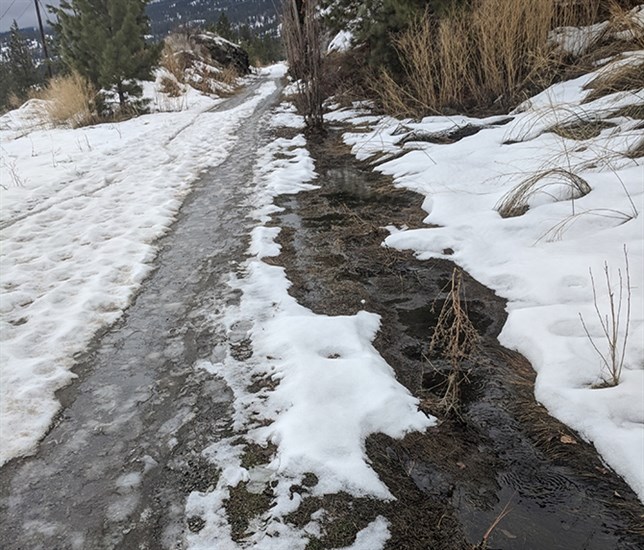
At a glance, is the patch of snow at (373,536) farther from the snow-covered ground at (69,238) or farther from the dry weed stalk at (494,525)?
the snow-covered ground at (69,238)

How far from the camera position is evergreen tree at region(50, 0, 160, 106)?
1026 cm

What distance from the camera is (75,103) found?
10.4 metres

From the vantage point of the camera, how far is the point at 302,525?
4.28ft

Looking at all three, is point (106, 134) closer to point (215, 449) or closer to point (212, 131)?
point (212, 131)

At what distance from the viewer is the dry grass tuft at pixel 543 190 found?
3.06 m

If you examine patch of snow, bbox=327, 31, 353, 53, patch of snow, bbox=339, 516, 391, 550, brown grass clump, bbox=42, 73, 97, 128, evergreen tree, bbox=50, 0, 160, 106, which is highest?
evergreen tree, bbox=50, 0, 160, 106

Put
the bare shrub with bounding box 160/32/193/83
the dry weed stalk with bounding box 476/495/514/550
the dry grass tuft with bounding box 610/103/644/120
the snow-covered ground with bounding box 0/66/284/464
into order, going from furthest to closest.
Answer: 1. the bare shrub with bounding box 160/32/193/83
2. the dry grass tuft with bounding box 610/103/644/120
3. the snow-covered ground with bounding box 0/66/284/464
4. the dry weed stalk with bounding box 476/495/514/550

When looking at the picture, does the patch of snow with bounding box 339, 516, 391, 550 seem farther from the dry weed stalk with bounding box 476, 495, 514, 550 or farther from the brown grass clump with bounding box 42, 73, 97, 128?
the brown grass clump with bounding box 42, 73, 97, 128

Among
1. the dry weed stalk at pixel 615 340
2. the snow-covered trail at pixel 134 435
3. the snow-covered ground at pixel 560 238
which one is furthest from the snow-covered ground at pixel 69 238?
the dry weed stalk at pixel 615 340

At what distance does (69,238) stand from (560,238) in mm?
3585

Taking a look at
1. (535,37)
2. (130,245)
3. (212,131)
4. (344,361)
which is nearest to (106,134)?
(212,131)

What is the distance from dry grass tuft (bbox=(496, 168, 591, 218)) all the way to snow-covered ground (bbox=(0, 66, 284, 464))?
→ 258cm

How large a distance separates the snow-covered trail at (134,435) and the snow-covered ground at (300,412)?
8 centimetres

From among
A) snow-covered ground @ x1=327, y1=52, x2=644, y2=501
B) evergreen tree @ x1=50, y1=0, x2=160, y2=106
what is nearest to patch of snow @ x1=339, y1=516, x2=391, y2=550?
snow-covered ground @ x1=327, y1=52, x2=644, y2=501
